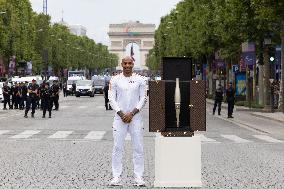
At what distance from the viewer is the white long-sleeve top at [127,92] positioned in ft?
42.2

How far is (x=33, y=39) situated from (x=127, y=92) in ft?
306

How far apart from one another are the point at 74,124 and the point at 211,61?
45.2 metres

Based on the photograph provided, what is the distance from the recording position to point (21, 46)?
95125 millimetres

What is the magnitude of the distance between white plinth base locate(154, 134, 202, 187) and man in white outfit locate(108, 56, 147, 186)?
40 cm

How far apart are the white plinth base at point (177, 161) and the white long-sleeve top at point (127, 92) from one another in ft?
2.13

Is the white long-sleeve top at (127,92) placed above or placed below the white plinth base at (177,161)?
above

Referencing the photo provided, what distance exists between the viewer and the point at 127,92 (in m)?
12.9

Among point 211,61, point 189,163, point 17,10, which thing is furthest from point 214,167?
point 17,10

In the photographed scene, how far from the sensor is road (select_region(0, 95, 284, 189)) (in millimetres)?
13641

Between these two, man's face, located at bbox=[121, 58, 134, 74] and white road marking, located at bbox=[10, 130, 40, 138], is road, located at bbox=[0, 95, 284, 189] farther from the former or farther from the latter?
man's face, located at bbox=[121, 58, 134, 74]

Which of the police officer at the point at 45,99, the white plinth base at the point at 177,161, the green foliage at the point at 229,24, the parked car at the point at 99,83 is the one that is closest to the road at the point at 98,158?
the white plinth base at the point at 177,161

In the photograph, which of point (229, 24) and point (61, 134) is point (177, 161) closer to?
point (61, 134)

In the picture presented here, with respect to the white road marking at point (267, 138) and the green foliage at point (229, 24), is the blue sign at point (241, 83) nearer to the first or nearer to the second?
the green foliage at point (229, 24)

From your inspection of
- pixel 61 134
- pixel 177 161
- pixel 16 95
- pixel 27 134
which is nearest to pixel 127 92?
pixel 177 161
